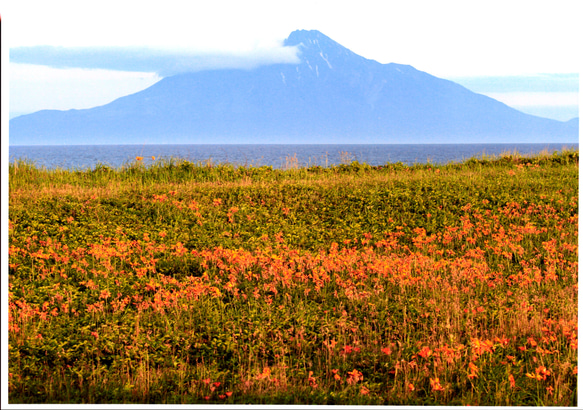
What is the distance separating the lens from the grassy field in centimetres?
434

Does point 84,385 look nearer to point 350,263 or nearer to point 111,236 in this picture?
point 350,263

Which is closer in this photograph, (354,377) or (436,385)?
(436,385)

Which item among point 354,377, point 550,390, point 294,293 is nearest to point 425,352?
point 354,377

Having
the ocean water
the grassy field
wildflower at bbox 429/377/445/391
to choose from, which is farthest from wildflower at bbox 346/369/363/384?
the ocean water

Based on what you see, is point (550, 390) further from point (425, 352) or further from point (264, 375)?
point (264, 375)

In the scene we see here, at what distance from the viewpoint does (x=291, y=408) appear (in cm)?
381

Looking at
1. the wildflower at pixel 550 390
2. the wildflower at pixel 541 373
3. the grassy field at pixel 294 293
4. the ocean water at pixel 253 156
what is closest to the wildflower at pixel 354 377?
the grassy field at pixel 294 293

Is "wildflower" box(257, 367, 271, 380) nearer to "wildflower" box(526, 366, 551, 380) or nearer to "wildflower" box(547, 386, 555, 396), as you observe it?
"wildflower" box(526, 366, 551, 380)

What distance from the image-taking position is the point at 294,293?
6562 millimetres

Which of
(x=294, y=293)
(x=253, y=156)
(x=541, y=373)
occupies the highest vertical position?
(x=253, y=156)

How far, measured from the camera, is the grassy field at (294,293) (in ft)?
14.2

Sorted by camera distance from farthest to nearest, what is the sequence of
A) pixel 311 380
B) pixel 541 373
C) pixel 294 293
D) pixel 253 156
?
pixel 253 156 → pixel 294 293 → pixel 541 373 → pixel 311 380

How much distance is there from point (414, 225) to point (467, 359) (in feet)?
19.2

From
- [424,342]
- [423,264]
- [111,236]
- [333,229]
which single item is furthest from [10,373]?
[333,229]
